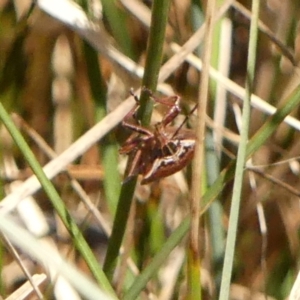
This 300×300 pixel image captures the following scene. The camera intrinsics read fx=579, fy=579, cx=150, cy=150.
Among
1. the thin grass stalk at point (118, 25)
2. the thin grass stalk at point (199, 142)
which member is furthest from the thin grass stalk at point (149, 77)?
the thin grass stalk at point (118, 25)

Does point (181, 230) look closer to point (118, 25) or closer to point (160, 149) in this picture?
point (160, 149)

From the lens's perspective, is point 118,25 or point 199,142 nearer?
point 199,142

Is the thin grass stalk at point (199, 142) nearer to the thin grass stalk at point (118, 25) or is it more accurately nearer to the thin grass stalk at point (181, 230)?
the thin grass stalk at point (181, 230)

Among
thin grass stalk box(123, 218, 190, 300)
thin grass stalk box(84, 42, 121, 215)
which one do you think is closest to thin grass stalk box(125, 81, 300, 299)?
thin grass stalk box(123, 218, 190, 300)

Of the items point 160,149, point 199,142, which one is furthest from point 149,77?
point 160,149

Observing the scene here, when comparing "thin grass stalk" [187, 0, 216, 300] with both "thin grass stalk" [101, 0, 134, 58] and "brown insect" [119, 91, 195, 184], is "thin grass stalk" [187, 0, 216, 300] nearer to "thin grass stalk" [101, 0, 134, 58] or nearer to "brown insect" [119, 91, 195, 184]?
"brown insect" [119, 91, 195, 184]

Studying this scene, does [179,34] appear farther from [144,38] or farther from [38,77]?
[38,77]
